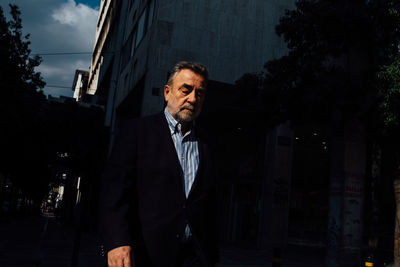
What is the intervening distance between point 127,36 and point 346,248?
17.5m

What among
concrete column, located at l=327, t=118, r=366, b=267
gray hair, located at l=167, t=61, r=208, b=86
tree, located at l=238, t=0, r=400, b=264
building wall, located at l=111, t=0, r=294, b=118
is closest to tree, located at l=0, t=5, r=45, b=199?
building wall, located at l=111, t=0, r=294, b=118

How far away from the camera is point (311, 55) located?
13891mm

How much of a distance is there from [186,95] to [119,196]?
2.50 feet

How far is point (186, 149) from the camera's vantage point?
2.72m

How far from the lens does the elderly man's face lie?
2.71 m

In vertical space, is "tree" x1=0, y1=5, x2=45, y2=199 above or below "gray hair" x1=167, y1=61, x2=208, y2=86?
above

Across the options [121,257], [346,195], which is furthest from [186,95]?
[346,195]

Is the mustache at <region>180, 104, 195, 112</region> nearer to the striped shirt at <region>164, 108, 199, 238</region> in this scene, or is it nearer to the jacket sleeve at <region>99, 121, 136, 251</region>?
the striped shirt at <region>164, 108, 199, 238</region>

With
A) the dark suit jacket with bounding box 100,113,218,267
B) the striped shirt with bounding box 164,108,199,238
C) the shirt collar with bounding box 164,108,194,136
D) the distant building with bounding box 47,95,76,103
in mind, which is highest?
the distant building with bounding box 47,95,76,103

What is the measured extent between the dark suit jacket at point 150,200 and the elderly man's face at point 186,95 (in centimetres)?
13

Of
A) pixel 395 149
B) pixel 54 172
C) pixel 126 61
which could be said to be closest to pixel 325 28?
pixel 395 149

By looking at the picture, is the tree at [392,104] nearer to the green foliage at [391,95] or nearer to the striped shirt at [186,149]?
the green foliage at [391,95]

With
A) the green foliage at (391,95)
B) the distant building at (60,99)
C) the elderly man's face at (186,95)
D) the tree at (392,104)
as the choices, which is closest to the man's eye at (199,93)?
the elderly man's face at (186,95)

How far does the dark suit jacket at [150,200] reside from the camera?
7.84ft
